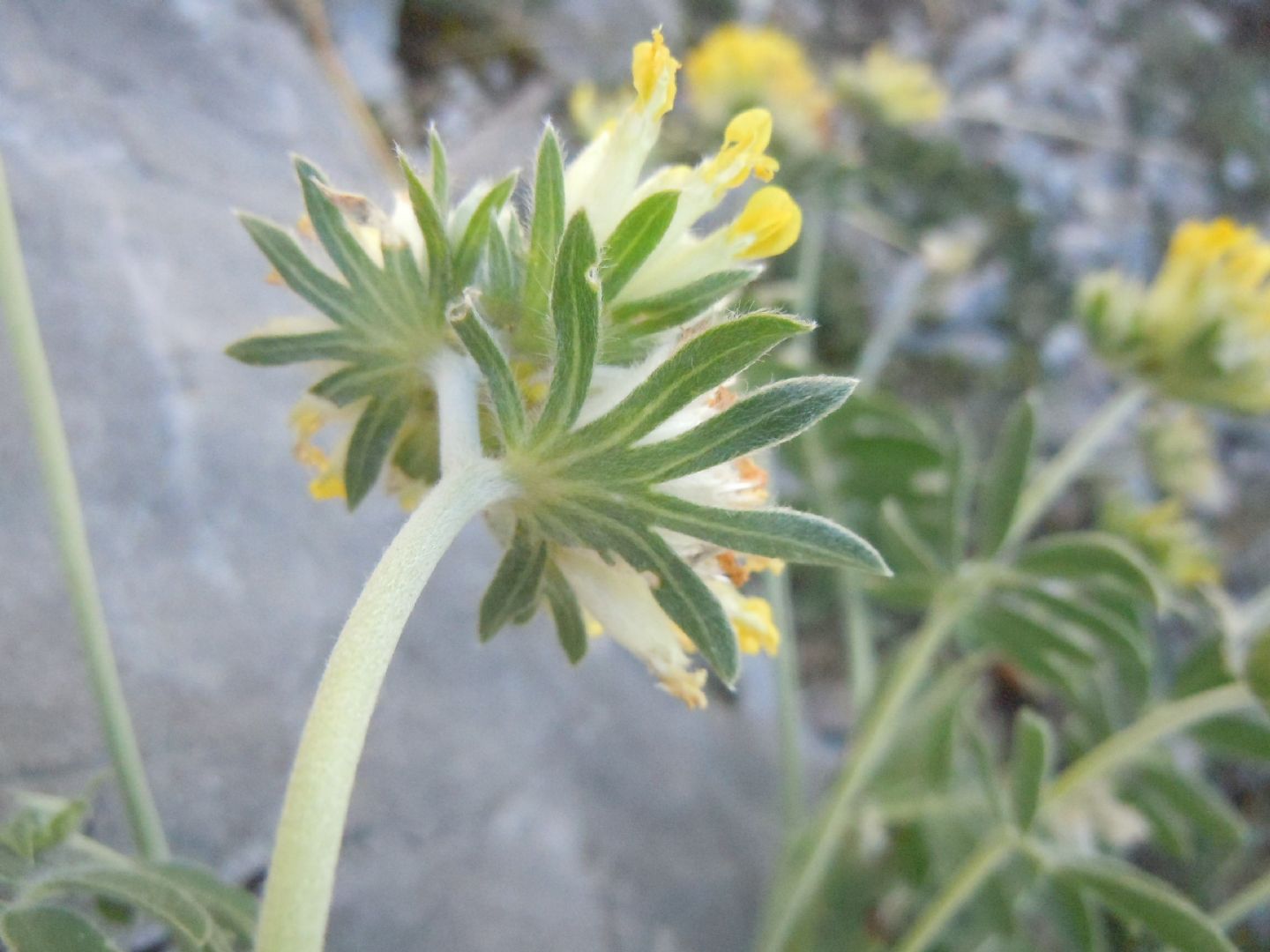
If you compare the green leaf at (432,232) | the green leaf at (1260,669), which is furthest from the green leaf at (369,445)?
the green leaf at (1260,669)

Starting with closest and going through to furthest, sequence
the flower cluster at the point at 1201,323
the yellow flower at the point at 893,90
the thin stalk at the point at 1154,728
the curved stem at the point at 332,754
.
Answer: the curved stem at the point at 332,754, the thin stalk at the point at 1154,728, the flower cluster at the point at 1201,323, the yellow flower at the point at 893,90

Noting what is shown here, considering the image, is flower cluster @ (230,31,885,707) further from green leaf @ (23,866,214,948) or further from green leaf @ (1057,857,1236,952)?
green leaf @ (1057,857,1236,952)

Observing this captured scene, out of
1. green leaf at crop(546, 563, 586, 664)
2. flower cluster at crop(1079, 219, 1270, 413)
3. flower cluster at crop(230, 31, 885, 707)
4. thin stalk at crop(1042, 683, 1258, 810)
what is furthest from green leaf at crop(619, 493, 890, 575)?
flower cluster at crop(1079, 219, 1270, 413)

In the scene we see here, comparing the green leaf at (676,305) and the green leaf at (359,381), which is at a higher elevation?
the green leaf at (359,381)

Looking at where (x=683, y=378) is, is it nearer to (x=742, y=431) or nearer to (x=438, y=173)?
(x=742, y=431)

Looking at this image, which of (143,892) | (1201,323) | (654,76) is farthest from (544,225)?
(1201,323)

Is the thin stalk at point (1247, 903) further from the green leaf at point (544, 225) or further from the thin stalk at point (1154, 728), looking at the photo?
the green leaf at point (544, 225)
